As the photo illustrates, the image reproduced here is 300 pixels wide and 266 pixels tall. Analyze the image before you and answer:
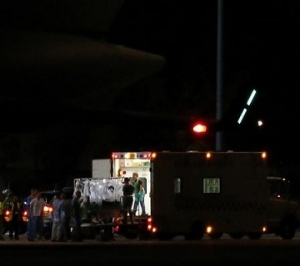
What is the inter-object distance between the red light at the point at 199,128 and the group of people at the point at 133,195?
15.3 m

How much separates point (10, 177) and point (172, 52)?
35.9 ft

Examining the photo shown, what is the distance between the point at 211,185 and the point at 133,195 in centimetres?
215

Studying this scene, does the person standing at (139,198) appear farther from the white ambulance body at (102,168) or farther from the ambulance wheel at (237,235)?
the ambulance wheel at (237,235)

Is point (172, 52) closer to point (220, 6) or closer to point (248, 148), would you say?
point (248, 148)

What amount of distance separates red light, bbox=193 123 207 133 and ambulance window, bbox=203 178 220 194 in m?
15.8

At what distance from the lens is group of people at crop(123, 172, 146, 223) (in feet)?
90.1

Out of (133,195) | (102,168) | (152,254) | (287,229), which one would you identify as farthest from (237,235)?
(152,254)

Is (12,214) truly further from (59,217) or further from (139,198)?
(139,198)

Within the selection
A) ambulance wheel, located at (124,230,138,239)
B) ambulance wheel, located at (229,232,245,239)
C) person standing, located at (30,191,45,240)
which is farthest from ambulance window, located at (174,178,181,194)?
person standing, located at (30,191,45,240)

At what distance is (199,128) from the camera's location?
1206cm

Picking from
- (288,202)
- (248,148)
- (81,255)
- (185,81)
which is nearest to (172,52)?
(185,81)

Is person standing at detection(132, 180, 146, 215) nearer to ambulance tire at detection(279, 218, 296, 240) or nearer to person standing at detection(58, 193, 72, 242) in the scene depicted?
person standing at detection(58, 193, 72, 242)

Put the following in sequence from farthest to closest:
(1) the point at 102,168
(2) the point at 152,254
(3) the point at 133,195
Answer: (1) the point at 102,168 < (3) the point at 133,195 < (2) the point at 152,254

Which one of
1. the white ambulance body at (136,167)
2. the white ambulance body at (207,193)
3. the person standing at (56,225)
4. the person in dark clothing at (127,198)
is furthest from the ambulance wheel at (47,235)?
the white ambulance body at (207,193)
